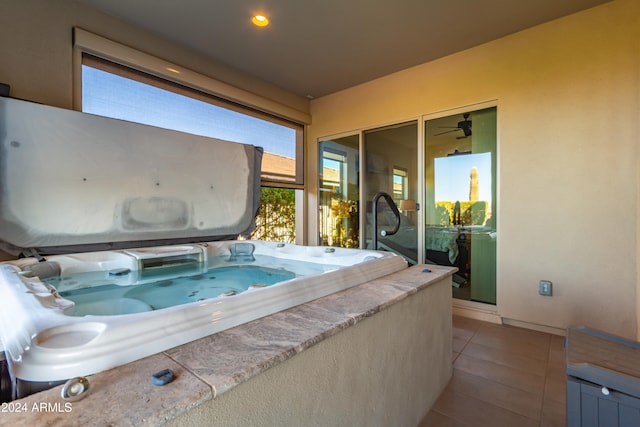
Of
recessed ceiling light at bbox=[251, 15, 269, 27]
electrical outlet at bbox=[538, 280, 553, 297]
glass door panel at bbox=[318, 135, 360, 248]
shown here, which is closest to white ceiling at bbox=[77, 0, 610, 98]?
recessed ceiling light at bbox=[251, 15, 269, 27]

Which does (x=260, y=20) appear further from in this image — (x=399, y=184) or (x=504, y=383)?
(x=504, y=383)

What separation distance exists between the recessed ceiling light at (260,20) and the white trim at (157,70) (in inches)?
30.6

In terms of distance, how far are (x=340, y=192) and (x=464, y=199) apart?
4.95ft

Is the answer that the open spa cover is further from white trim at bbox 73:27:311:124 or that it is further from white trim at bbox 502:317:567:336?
white trim at bbox 502:317:567:336

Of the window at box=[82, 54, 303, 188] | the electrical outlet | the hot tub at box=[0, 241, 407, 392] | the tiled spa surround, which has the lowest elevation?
the electrical outlet

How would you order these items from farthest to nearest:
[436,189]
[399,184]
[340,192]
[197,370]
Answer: [340,192] → [399,184] → [436,189] → [197,370]

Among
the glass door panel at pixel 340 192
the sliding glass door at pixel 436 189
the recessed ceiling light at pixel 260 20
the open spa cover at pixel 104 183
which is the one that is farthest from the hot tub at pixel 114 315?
the recessed ceiling light at pixel 260 20

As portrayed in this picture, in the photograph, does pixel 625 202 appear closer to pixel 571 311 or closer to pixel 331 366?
pixel 571 311

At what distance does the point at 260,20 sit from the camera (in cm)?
222

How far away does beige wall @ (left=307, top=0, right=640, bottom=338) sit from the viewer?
1969mm

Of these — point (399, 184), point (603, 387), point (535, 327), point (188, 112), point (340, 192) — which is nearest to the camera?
point (603, 387)

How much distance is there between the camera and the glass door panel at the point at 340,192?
3594mm

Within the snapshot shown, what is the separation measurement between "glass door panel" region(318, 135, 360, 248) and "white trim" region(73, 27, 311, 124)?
814 mm

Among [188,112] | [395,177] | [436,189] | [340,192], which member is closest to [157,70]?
[188,112]
